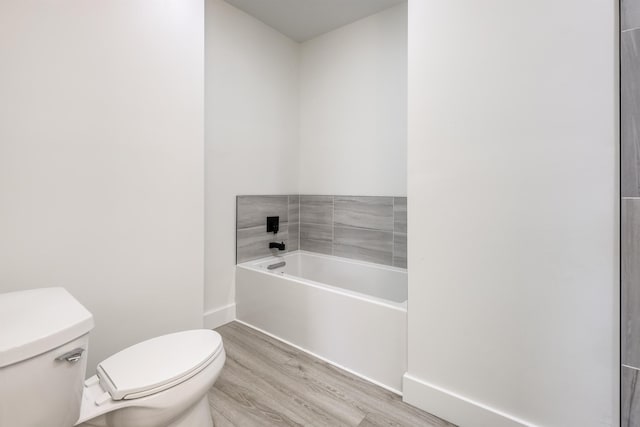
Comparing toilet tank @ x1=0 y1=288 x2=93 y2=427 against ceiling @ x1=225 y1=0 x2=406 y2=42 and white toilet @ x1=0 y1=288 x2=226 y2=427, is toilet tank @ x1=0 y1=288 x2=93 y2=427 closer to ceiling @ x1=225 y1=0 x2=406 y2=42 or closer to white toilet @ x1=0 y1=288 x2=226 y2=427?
white toilet @ x1=0 y1=288 x2=226 y2=427

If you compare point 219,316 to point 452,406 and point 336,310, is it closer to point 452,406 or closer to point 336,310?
point 336,310

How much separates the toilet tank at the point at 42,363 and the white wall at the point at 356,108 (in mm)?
2128

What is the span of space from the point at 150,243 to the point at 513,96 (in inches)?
78.7

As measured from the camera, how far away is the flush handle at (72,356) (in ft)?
2.88

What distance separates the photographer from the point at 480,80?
1308mm

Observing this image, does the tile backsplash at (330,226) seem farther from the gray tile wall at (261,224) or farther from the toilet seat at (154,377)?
the toilet seat at (154,377)

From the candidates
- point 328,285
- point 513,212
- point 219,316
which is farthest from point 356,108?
point 219,316

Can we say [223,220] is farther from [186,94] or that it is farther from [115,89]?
[115,89]

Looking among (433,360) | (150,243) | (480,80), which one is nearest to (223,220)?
(150,243)

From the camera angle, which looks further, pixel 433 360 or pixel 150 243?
pixel 150 243

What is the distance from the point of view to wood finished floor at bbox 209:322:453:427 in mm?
1419
